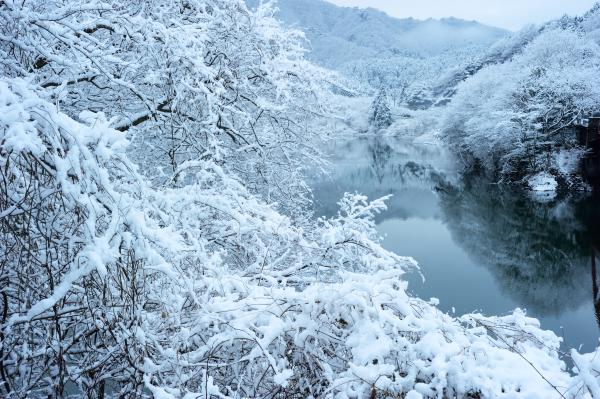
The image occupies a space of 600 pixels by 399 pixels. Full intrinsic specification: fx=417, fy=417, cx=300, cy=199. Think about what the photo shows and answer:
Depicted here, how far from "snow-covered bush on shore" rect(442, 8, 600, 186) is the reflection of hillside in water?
208 inches

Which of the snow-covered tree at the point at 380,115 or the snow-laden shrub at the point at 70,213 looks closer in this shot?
the snow-laden shrub at the point at 70,213

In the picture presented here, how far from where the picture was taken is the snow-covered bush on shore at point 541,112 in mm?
27453

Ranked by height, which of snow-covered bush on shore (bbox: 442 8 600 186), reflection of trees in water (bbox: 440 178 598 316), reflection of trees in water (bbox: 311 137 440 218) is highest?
snow-covered bush on shore (bbox: 442 8 600 186)

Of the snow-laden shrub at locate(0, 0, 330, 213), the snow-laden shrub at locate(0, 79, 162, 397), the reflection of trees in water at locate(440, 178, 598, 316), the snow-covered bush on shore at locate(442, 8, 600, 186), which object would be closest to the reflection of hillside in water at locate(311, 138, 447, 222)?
the reflection of trees in water at locate(440, 178, 598, 316)

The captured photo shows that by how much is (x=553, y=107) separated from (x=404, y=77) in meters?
171

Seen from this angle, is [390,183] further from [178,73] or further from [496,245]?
[178,73]

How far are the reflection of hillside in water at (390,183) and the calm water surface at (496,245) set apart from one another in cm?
14

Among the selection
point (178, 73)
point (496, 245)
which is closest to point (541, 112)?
point (496, 245)

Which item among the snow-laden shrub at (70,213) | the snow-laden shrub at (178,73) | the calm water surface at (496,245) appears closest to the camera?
the snow-laden shrub at (70,213)

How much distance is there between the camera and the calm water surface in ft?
45.2

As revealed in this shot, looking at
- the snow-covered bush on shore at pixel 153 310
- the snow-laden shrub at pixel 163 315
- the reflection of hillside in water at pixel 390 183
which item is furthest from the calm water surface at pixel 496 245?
the snow-laden shrub at pixel 163 315

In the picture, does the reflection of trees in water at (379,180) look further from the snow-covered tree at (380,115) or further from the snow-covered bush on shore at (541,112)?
the snow-covered tree at (380,115)

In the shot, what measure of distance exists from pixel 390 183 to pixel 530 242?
14.3 m

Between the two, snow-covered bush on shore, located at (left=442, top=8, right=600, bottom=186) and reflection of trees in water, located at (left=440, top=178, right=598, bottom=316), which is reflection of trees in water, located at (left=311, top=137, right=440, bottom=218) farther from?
snow-covered bush on shore, located at (left=442, top=8, right=600, bottom=186)
